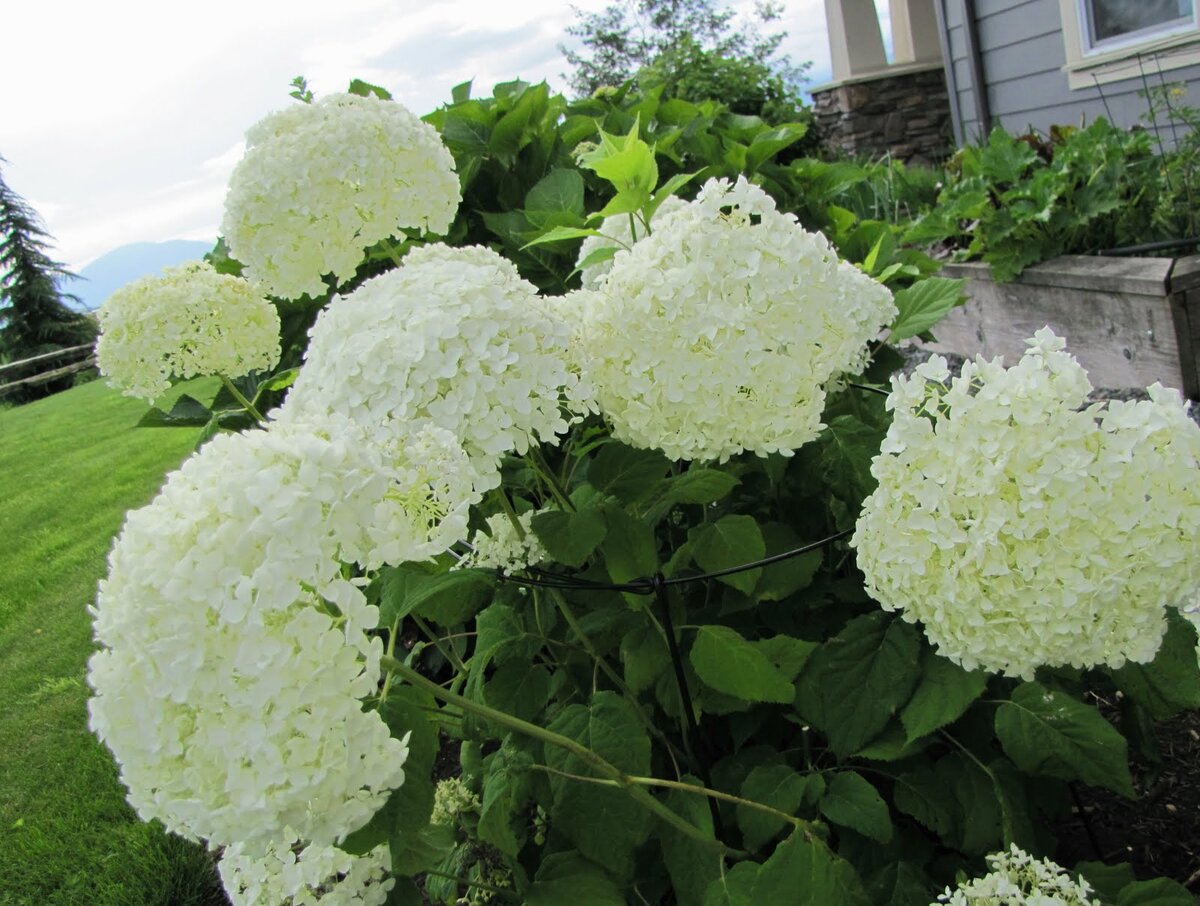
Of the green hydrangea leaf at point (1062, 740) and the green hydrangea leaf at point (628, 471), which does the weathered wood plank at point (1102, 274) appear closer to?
the green hydrangea leaf at point (1062, 740)

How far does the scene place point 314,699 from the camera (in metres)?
0.85

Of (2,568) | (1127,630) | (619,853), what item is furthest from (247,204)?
(2,568)

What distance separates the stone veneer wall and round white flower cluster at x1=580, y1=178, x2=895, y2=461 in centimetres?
843

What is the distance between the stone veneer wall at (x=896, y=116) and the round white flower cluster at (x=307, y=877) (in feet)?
28.9

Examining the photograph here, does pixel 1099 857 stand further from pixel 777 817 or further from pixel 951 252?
pixel 951 252

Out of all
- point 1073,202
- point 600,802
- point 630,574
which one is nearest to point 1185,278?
point 1073,202

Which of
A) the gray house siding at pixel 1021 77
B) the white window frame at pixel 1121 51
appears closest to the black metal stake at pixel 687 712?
the white window frame at pixel 1121 51

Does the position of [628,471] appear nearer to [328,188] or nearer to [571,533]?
[571,533]

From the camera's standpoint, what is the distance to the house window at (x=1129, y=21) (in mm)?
5332

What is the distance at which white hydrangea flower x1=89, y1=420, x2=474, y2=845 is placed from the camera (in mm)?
844

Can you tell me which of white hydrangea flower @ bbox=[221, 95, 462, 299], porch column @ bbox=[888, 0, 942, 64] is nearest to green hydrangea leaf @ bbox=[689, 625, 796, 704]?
white hydrangea flower @ bbox=[221, 95, 462, 299]

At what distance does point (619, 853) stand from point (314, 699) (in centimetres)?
62

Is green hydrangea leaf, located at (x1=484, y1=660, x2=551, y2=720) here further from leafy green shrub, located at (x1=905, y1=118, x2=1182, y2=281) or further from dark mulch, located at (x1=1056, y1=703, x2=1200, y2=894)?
leafy green shrub, located at (x1=905, y1=118, x2=1182, y2=281)

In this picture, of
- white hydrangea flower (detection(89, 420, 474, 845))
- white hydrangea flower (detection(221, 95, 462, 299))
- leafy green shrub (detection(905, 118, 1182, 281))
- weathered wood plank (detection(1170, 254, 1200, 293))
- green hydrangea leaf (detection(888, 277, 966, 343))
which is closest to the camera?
white hydrangea flower (detection(89, 420, 474, 845))
